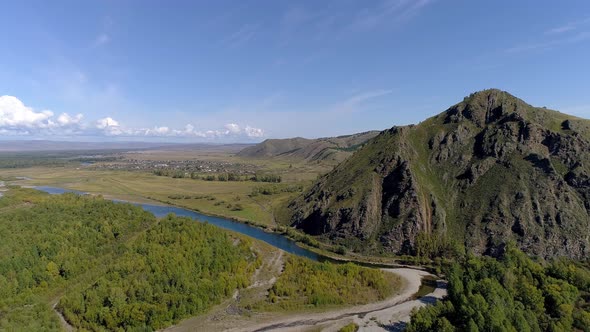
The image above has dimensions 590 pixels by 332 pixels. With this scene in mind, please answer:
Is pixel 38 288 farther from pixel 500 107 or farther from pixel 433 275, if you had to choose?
pixel 500 107

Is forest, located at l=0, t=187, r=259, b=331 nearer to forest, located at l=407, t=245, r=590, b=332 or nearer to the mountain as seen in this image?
forest, located at l=407, t=245, r=590, b=332

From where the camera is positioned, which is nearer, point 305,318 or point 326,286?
point 305,318

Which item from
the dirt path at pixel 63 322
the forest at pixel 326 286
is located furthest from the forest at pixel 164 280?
the forest at pixel 326 286

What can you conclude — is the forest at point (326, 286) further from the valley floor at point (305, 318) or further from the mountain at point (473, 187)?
the mountain at point (473, 187)

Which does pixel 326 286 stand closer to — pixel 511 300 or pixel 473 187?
pixel 511 300

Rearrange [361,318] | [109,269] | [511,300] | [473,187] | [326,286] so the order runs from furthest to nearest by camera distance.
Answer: [473,187]
[326,286]
[109,269]
[361,318]
[511,300]

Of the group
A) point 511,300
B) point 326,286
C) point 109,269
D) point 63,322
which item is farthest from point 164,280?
point 511,300
